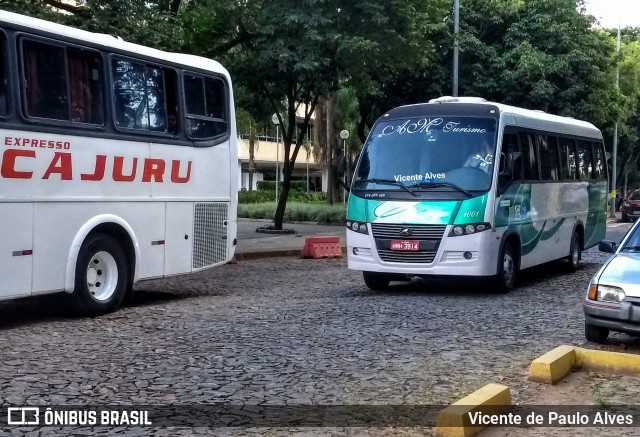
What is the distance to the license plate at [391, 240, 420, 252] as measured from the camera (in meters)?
12.8

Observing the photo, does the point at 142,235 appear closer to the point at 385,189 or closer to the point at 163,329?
the point at 163,329

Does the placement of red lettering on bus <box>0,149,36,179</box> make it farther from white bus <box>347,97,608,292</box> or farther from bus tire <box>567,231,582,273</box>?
bus tire <box>567,231,582,273</box>

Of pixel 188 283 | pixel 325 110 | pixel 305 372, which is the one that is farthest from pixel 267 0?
pixel 325 110

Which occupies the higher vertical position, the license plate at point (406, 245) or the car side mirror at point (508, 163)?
the car side mirror at point (508, 163)

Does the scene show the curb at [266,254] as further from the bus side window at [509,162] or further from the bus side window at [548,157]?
the bus side window at [509,162]

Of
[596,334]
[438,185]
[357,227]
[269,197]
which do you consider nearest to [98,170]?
[357,227]

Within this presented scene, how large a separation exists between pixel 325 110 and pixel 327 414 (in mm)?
35688

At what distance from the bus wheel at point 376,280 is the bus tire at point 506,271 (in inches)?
67.3

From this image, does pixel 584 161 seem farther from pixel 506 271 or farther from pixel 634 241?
pixel 634 241

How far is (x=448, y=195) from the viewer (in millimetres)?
12812

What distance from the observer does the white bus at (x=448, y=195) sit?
12.7 metres

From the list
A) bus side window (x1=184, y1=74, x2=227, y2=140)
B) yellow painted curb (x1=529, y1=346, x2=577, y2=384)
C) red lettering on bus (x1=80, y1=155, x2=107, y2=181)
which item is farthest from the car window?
red lettering on bus (x1=80, y1=155, x2=107, y2=181)

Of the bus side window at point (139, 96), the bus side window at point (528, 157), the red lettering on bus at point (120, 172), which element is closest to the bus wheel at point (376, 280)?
the bus side window at point (528, 157)

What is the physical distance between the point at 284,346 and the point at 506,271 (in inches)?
234
